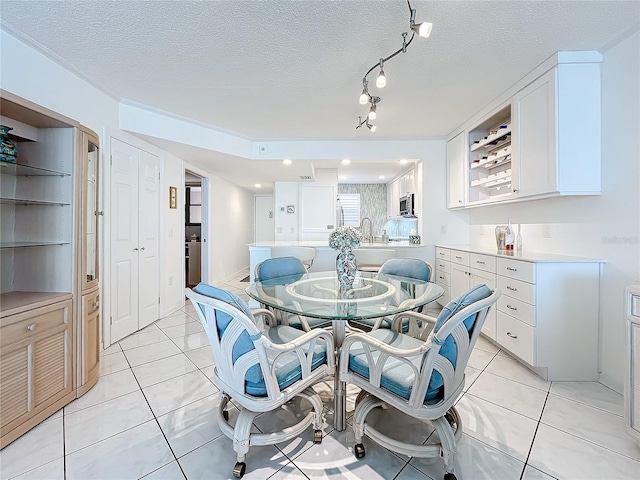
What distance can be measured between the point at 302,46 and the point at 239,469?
8.25 feet

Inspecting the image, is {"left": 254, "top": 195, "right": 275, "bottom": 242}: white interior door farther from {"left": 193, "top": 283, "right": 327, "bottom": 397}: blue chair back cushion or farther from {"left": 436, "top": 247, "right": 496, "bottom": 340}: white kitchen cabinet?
{"left": 193, "top": 283, "right": 327, "bottom": 397}: blue chair back cushion

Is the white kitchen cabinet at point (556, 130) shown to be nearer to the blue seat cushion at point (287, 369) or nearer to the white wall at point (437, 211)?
the white wall at point (437, 211)

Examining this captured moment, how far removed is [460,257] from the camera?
3.26 metres

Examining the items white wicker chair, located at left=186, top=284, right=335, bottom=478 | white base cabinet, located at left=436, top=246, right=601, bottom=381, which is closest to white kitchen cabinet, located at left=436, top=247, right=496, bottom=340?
white base cabinet, located at left=436, top=246, right=601, bottom=381

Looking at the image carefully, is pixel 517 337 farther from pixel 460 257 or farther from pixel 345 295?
pixel 345 295

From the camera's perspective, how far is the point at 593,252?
2152mm


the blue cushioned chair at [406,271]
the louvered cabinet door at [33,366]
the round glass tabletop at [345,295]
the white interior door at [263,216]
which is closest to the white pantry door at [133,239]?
the louvered cabinet door at [33,366]

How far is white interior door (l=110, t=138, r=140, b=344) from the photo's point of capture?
9.27 feet

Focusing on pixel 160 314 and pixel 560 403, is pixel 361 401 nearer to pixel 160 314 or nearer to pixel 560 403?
pixel 560 403

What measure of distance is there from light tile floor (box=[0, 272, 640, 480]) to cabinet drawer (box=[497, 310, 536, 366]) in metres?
0.18

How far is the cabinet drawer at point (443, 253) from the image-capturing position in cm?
359

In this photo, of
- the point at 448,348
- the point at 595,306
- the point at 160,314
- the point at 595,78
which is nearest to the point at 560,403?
the point at 595,306

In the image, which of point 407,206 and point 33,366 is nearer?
point 33,366

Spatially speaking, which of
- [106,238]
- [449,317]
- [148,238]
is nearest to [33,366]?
[106,238]
